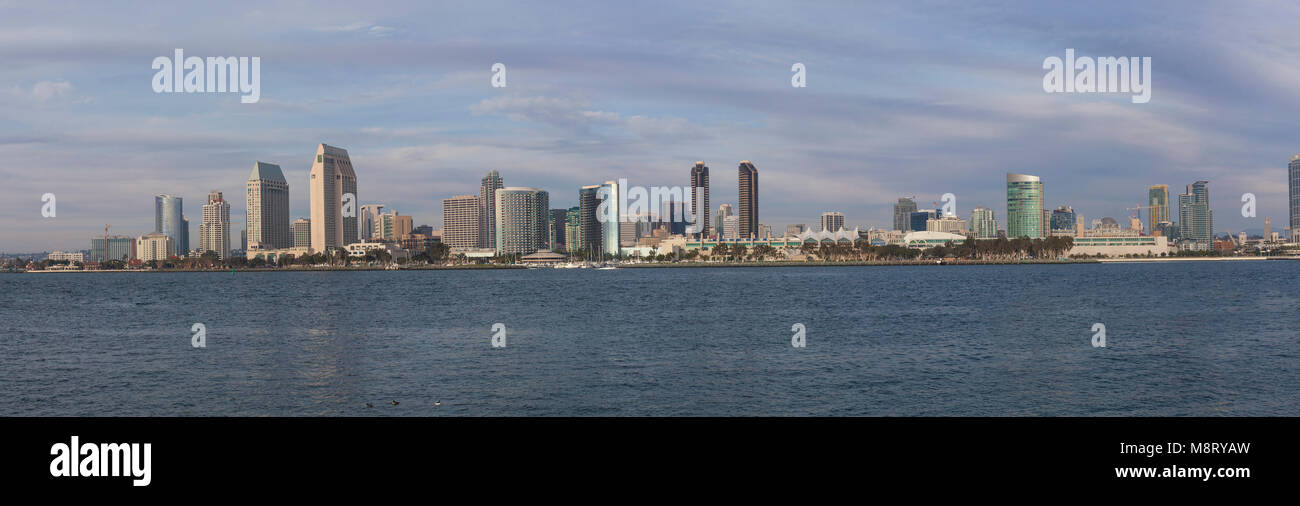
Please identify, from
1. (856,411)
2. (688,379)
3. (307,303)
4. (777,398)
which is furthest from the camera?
(307,303)

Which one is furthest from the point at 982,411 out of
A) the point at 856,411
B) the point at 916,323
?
the point at 916,323

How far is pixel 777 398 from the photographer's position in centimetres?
2383

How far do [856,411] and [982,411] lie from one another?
345 centimetres

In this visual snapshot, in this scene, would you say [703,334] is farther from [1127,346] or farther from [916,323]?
[1127,346]

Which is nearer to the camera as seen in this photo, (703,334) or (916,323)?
(703,334)

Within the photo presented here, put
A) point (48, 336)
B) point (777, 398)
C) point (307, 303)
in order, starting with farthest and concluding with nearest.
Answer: point (307, 303) < point (48, 336) < point (777, 398)

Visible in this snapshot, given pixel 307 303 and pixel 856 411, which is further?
pixel 307 303

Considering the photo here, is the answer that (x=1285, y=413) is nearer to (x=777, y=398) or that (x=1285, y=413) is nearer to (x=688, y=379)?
(x=777, y=398)
